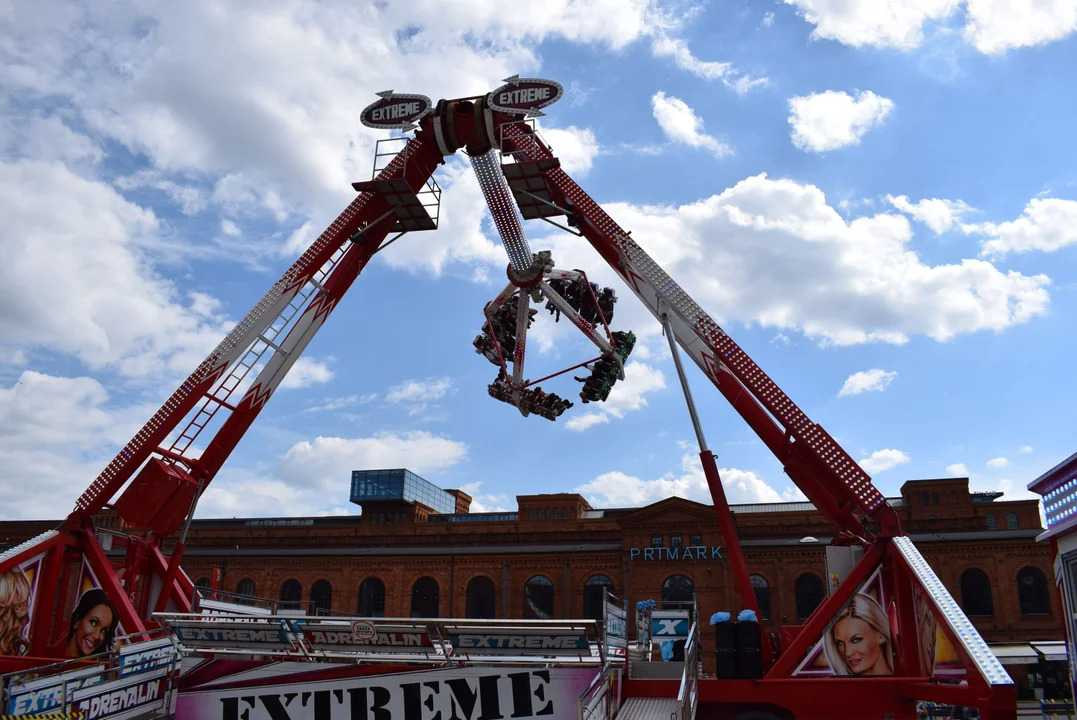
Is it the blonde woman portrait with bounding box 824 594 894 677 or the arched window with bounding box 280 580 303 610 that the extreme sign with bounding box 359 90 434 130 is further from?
the arched window with bounding box 280 580 303 610

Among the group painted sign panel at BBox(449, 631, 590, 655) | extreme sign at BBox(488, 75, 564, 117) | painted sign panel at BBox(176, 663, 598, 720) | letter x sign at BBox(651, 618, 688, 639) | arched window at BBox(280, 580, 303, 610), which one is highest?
extreme sign at BBox(488, 75, 564, 117)

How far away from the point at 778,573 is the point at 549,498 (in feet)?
59.4

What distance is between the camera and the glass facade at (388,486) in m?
63.5

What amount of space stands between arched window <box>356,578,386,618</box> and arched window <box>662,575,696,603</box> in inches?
623

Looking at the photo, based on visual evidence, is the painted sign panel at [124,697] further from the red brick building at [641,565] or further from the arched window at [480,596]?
the arched window at [480,596]

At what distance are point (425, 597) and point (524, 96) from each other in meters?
33.4

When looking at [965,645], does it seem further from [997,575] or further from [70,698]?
[997,575]

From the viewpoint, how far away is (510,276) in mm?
21016

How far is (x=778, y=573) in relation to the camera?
136 ft

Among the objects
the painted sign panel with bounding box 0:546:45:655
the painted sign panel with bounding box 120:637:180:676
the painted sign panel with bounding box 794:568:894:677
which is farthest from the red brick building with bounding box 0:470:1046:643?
the painted sign panel with bounding box 120:637:180:676

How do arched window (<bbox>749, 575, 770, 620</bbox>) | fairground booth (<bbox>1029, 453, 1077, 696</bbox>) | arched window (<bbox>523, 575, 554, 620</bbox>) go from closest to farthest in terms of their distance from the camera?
fairground booth (<bbox>1029, 453, 1077, 696</bbox>) < arched window (<bbox>749, 575, 770, 620</bbox>) < arched window (<bbox>523, 575, 554, 620</bbox>)

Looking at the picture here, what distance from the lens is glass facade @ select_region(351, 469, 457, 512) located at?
63.5 meters

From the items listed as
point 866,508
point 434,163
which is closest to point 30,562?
point 434,163

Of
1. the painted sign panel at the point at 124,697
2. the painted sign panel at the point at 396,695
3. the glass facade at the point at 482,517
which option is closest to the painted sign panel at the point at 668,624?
the painted sign panel at the point at 396,695
